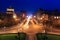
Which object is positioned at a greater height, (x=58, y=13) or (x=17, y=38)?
(x=58, y=13)

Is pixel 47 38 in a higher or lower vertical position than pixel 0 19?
lower

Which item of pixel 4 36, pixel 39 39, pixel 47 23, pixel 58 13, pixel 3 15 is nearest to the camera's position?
pixel 39 39

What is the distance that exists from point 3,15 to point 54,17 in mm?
8194

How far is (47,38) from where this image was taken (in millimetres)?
22344

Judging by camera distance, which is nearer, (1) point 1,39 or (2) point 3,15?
(1) point 1,39

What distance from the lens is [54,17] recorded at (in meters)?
37.2

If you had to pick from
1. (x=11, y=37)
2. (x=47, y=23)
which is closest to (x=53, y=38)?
(x=11, y=37)

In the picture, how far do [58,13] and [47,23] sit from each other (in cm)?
890

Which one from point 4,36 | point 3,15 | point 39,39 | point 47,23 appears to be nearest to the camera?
point 39,39

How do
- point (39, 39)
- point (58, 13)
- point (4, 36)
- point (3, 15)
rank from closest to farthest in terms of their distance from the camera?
point (39, 39) → point (4, 36) → point (3, 15) → point (58, 13)

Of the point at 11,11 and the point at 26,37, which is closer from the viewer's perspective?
the point at 26,37

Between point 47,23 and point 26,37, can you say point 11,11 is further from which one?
point 26,37

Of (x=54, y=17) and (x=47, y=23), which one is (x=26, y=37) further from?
(x=54, y=17)

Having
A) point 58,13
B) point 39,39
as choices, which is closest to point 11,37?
point 39,39
